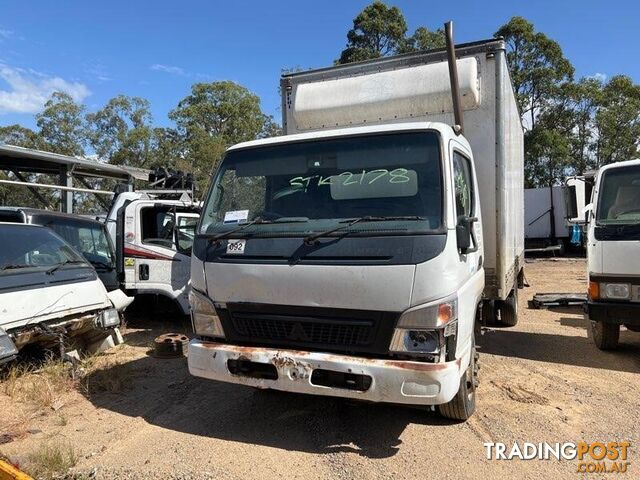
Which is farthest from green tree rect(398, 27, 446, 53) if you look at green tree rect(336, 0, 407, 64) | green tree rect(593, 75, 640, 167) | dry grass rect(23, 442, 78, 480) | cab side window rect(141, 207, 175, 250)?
dry grass rect(23, 442, 78, 480)

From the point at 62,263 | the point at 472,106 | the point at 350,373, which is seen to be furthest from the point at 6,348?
the point at 472,106

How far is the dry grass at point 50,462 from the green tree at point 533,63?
26.3 metres

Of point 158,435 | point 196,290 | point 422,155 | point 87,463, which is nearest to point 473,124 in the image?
point 422,155

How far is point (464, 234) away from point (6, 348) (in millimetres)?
3869

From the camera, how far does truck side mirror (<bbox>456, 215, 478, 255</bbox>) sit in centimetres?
338

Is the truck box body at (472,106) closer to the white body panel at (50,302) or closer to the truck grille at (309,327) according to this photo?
the truck grille at (309,327)

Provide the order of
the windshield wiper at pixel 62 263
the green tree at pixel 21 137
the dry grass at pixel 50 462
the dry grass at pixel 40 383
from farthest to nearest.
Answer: the green tree at pixel 21 137 → the windshield wiper at pixel 62 263 → the dry grass at pixel 40 383 → the dry grass at pixel 50 462

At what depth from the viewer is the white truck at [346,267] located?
10.4 ft

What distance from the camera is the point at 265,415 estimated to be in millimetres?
4215

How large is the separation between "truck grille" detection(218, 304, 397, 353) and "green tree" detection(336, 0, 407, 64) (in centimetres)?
2479

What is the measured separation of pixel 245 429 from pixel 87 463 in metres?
1.15

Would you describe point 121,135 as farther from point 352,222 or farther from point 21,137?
point 352,222

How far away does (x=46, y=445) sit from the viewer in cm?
368

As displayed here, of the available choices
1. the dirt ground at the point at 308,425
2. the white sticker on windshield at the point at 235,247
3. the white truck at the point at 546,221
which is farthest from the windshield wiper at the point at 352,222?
the white truck at the point at 546,221
